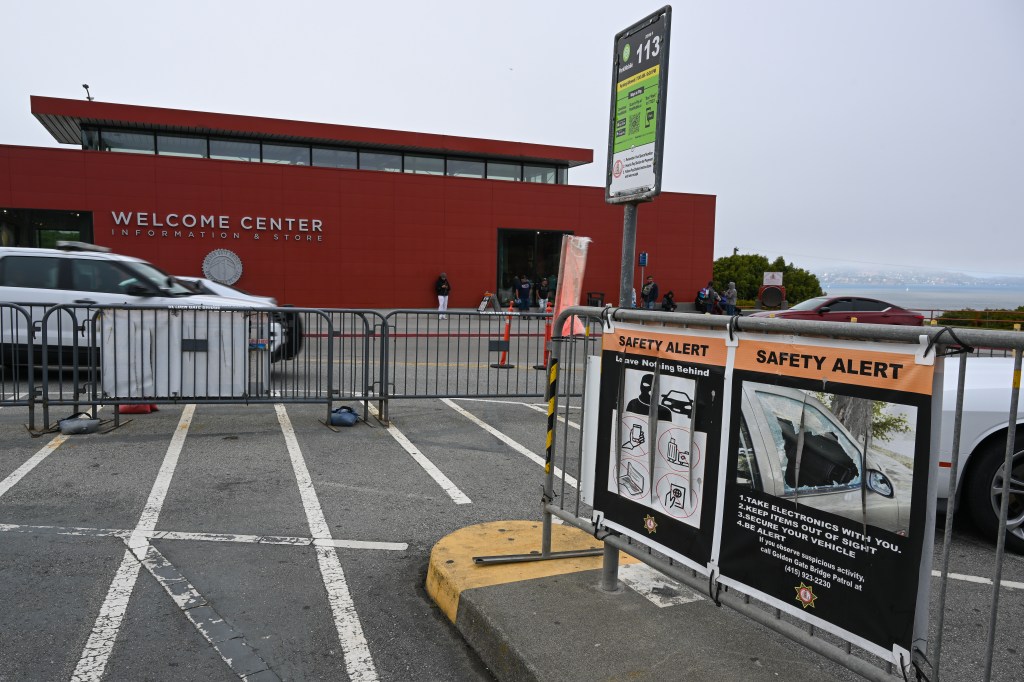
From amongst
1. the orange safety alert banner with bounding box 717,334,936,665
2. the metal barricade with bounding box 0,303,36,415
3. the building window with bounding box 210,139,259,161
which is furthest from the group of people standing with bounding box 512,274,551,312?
the orange safety alert banner with bounding box 717,334,936,665

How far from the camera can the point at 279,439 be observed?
25.1 ft

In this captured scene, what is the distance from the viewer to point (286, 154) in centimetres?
3072

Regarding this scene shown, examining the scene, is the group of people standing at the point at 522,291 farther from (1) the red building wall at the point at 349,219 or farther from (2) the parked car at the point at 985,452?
(2) the parked car at the point at 985,452

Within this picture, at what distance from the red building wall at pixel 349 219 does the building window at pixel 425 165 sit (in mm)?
1780

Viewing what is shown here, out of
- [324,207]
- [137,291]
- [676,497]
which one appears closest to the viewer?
[676,497]

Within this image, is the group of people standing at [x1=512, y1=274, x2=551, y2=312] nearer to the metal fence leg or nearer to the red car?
the red car

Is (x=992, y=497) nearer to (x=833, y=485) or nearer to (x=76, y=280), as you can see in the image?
(x=833, y=485)

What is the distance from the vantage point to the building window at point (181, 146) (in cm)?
2959

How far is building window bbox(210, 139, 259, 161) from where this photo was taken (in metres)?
29.9

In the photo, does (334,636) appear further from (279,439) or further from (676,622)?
(279,439)

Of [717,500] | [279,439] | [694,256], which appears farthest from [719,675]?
[694,256]

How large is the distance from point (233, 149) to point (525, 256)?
13272 millimetres

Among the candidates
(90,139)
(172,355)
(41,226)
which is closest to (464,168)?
(90,139)

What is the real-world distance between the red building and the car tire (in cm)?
2705
